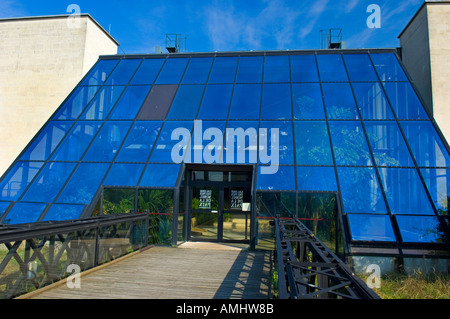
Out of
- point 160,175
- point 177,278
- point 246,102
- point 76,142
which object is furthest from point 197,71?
point 177,278

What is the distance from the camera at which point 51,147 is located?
11836 millimetres

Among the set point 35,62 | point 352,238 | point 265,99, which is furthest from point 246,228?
Result: point 35,62

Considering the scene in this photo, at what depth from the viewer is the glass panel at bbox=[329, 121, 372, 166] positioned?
33.4 ft

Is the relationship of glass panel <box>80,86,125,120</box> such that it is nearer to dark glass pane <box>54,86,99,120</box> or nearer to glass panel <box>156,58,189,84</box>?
dark glass pane <box>54,86,99,120</box>

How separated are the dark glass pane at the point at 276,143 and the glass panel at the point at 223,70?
3.58 m

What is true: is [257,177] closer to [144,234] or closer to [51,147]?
[144,234]

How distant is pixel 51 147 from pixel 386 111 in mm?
12456

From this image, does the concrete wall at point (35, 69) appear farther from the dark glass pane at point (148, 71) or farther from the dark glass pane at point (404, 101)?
the dark glass pane at point (404, 101)

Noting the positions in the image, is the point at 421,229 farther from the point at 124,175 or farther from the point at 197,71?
the point at 197,71

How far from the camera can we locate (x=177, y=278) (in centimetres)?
643

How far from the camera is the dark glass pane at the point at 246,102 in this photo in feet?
39.5

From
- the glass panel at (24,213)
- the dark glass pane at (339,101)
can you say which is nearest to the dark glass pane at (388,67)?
the dark glass pane at (339,101)

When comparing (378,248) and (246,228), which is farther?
(246,228)

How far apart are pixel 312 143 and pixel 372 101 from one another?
3.29m
